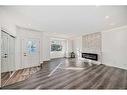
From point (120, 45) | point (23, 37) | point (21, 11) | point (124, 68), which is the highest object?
point (21, 11)

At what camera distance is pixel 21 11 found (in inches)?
168

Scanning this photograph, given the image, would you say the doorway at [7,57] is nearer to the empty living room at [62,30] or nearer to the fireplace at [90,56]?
the empty living room at [62,30]

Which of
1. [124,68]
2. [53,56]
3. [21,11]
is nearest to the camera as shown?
[21,11]

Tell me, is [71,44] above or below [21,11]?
below

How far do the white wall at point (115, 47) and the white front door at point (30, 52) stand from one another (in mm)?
4432

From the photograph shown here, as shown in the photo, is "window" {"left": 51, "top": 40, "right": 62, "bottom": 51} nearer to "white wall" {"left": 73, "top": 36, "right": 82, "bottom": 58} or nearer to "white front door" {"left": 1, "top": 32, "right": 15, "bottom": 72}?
"white wall" {"left": 73, "top": 36, "right": 82, "bottom": 58}

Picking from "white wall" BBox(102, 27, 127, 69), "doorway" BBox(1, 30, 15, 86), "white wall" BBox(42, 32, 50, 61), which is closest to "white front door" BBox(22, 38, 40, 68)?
"doorway" BBox(1, 30, 15, 86)

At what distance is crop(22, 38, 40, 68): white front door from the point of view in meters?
7.17

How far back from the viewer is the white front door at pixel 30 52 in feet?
23.5

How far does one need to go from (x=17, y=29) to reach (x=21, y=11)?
8.59 ft

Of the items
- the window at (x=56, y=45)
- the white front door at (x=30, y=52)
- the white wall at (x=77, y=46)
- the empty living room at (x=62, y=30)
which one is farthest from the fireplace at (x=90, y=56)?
the white front door at (x=30, y=52)

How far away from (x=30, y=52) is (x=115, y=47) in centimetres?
511
